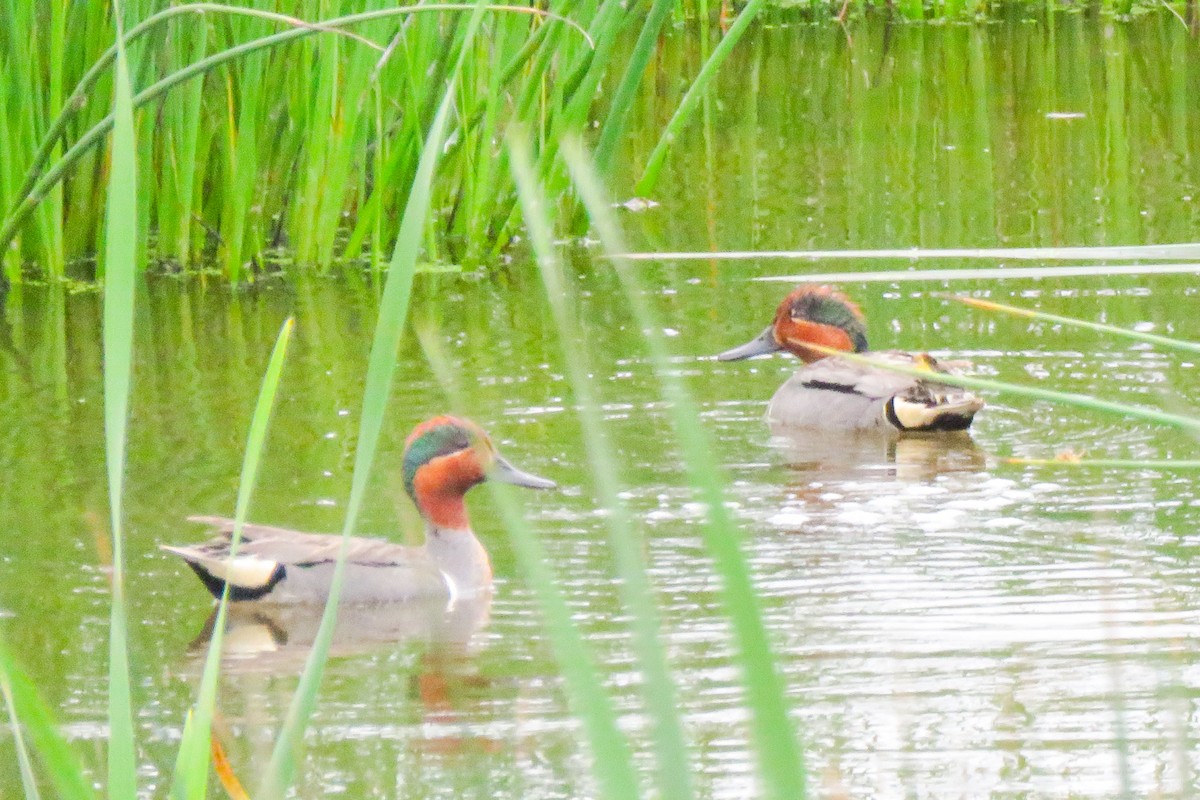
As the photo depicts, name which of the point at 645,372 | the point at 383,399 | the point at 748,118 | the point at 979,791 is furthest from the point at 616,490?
the point at 748,118

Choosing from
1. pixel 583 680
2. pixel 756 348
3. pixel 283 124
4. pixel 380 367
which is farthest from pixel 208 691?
pixel 283 124

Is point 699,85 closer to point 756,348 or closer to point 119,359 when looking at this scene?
point 756,348

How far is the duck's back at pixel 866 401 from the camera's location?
21.1ft

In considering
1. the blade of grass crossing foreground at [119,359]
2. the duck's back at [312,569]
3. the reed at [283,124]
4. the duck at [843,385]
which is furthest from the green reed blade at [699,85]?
the blade of grass crossing foreground at [119,359]

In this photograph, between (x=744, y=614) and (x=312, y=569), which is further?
(x=312, y=569)

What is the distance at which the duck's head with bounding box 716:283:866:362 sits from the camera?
7.25 m

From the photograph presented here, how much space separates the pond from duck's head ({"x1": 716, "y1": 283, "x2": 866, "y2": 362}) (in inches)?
6.6

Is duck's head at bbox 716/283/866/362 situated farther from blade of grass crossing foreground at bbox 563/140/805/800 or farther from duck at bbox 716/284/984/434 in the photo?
blade of grass crossing foreground at bbox 563/140/805/800

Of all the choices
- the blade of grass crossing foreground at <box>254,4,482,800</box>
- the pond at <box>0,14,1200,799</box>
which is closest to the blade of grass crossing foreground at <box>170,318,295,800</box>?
the blade of grass crossing foreground at <box>254,4,482,800</box>

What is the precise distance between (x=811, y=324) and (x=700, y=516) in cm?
443

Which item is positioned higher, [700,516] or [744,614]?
[744,614]

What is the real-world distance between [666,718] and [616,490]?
0.52ft

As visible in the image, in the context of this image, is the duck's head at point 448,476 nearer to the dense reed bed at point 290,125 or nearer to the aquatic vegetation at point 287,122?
the dense reed bed at point 290,125

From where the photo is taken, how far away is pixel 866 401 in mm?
6762
